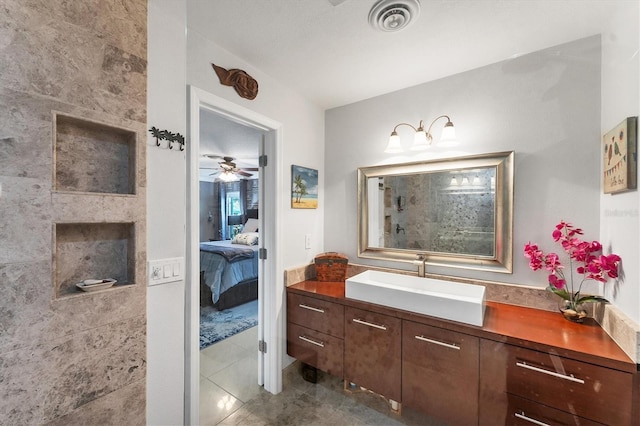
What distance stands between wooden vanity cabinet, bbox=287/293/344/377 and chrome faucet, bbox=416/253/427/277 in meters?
0.66

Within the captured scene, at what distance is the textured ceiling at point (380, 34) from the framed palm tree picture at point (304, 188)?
738 mm

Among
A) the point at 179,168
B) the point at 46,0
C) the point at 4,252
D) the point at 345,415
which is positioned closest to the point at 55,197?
the point at 4,252

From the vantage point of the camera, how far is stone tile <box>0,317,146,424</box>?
828 mm

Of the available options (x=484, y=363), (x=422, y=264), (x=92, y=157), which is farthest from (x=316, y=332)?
(x=92, y=157)

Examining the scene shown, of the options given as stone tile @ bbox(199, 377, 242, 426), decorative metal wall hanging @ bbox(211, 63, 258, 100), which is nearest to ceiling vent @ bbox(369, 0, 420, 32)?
decorative metal wall hanging @ bbox(211, 63, 258, 100)

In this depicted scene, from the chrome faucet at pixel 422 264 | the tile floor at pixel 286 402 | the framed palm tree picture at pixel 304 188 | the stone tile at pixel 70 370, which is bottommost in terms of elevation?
the tile floor at pixel 286 402

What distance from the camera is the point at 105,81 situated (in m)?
1.03

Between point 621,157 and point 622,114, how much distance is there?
21 cm

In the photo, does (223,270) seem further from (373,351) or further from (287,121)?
(373,351)

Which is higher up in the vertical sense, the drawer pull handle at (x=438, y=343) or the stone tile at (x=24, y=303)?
the stone tile at (x=24, y=303)

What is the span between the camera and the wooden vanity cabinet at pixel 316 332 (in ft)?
6.08

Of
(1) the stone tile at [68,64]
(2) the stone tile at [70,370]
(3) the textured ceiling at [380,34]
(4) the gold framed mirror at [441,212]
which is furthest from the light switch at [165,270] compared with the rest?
(4) the gold framed mirror at [441,212]

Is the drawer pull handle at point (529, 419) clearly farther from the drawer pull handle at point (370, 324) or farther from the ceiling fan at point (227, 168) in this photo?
the ceiling fan at point (227, 168)

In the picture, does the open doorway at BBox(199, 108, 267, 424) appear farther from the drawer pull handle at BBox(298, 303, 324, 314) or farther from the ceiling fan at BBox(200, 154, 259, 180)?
the drawer pull handle at BBox(298, 303, 324, 314)
